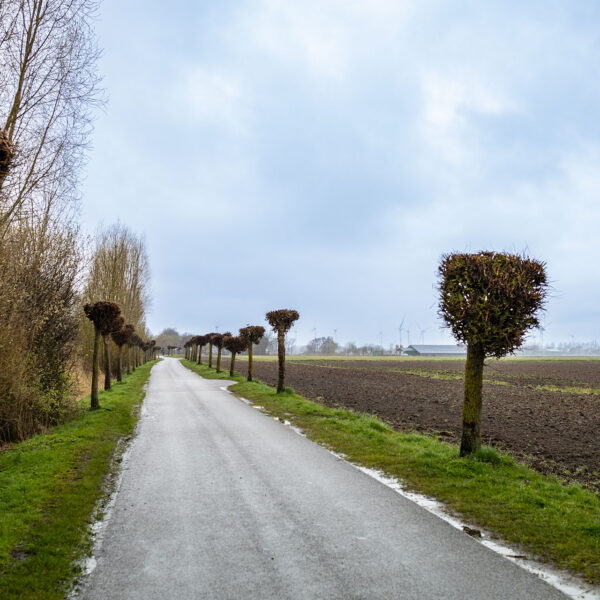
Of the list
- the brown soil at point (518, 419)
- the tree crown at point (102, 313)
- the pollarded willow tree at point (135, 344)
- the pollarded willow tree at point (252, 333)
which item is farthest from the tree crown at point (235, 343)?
the tree crown at point (102, 313)

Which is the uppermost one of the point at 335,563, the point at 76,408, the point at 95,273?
the point at 95,273

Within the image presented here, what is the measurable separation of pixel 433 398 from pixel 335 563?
18699 millimetres

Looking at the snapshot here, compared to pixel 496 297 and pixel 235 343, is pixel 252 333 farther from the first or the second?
pixel 496 297

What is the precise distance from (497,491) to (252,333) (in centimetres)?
2490

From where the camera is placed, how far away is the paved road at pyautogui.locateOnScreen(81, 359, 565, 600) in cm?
398

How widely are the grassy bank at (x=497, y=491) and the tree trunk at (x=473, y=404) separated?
27cm

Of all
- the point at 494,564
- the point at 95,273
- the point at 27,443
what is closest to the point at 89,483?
the point at 27,443

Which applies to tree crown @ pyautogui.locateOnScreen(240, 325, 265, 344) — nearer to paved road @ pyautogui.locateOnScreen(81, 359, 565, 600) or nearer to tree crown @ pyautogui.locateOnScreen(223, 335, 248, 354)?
tree crown @ pyautogui.locateOnScreen(223, 335, 248, 354)

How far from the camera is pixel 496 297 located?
8656 millimetres

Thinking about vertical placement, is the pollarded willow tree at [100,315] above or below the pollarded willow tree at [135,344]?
above

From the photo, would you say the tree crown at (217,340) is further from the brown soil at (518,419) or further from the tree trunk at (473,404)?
the tree trunk at (473,404)

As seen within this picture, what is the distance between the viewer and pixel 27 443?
1002 cm

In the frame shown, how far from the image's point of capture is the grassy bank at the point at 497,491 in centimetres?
509

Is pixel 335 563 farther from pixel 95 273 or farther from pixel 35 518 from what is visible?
pixel 95 273
